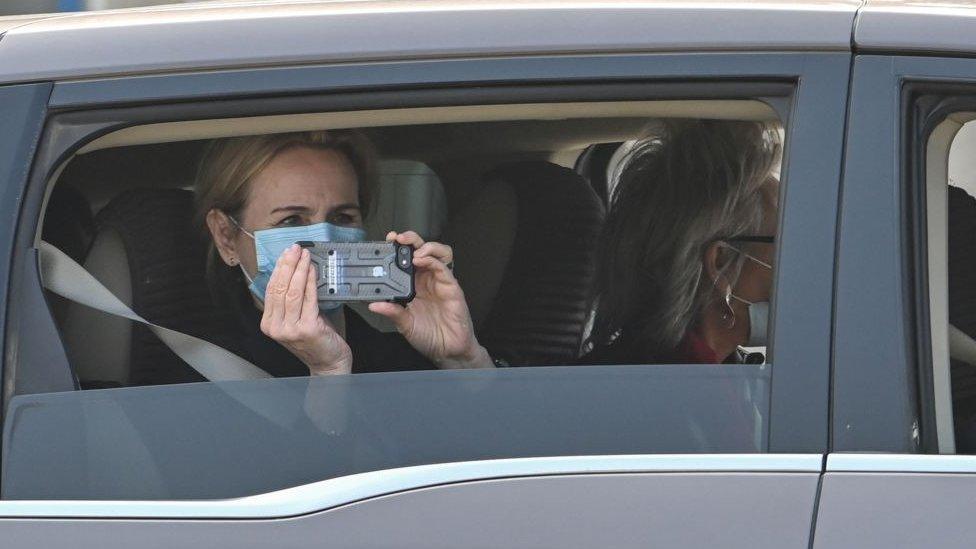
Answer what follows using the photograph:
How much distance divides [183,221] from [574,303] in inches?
27.4

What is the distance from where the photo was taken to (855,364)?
1.63 m

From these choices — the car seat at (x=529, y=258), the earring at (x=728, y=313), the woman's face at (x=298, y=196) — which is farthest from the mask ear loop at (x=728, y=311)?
the woman's face at (x=298, y=196)

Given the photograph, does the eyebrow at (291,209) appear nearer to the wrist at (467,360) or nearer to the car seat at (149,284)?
the car seat at (149,284)

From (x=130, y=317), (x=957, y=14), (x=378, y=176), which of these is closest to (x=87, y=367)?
(x=130, y=317)

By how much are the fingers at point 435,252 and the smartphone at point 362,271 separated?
0.06 meters

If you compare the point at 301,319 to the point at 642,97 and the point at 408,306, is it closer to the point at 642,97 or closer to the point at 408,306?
the point at 408,306

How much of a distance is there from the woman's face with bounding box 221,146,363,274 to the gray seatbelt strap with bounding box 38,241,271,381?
0.23 meters

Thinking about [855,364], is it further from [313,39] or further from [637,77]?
[313,39]

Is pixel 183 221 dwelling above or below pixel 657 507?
above

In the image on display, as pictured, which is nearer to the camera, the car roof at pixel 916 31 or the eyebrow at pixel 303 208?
the car roof at pixel 916 31

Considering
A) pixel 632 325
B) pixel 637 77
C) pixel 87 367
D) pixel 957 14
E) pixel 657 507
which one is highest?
pixel 957 14

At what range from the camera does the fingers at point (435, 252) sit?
203cm

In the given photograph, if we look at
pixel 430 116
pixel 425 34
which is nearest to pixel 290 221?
pixel 430 116

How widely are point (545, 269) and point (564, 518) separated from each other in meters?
0.95
